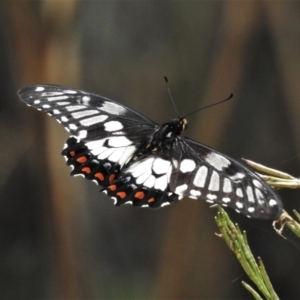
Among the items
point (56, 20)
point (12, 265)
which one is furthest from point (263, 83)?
point (12, 265)

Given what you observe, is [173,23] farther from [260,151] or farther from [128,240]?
[128,240]

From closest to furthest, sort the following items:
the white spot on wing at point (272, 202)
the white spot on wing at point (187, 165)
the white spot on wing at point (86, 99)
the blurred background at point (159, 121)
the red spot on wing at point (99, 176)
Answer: the white spot on wing at point (272, 202)
the white spot on wing at point (187, 165)
the red spot on wing at point (99, 176)
the white spot on wing at point (86, 99)
the blurred background at point (159, 121)

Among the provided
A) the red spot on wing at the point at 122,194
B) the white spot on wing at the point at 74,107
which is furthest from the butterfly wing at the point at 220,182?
the white spot on wing at the point at 74,107

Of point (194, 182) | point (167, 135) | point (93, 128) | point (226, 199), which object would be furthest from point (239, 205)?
point (93, 128)

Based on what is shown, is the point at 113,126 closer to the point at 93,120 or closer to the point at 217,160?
the point at 93,120

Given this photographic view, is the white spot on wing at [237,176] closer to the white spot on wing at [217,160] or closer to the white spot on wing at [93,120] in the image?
the white spot on wing at [217,160]

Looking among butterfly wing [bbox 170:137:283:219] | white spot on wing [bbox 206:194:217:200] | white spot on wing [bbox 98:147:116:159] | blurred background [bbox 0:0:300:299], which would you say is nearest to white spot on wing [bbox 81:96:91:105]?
white spot on wing [bbox 98:147:116:159]
